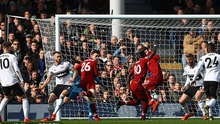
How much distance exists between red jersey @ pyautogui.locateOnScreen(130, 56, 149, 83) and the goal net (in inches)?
48.6

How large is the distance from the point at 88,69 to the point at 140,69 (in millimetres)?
1503

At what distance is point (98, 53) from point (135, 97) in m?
1.82

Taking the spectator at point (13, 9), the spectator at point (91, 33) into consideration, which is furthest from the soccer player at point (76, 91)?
the spectator at point (13, 9)

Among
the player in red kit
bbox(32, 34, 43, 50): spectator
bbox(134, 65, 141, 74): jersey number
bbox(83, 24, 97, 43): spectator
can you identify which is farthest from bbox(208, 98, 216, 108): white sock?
bbox(32, 34, 43, 50): spectator

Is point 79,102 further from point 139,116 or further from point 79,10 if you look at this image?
point 79,10

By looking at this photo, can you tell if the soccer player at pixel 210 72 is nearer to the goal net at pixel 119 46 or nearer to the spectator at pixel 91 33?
the goal net at pixel 119 46

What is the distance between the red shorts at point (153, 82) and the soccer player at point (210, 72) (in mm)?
1017

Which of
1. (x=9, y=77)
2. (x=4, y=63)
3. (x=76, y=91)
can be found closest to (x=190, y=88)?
(x=76, y=91)

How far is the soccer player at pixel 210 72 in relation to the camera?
22609 mm

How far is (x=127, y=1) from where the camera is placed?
3056 cm

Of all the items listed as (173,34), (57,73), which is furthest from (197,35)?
(57,73)

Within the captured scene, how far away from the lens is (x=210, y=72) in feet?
74.5

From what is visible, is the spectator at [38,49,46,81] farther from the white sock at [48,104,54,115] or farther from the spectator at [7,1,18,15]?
the spectator at [7,1,18,15]

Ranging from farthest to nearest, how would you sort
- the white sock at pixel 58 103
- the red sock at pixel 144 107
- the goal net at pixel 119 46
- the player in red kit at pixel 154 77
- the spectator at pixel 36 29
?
the spectator at pixel 36 29
the goal net at pixel 119 46
the player in red kit at pixel 154 77
the red sock at pixel 144 107
the white sock at pixel 58 103
